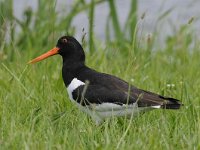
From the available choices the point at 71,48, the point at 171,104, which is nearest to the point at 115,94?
the point at 171,104

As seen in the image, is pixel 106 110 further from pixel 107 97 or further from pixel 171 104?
pixel 171 104

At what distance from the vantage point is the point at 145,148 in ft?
12.9

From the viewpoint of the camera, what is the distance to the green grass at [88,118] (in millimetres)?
4133

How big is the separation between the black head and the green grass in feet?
0.78

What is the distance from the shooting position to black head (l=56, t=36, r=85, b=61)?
5.62 meters

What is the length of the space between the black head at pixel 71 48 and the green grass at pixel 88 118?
0.78ft

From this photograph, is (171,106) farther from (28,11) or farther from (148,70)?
(28,11)

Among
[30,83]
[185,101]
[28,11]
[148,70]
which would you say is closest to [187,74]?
[148,70]

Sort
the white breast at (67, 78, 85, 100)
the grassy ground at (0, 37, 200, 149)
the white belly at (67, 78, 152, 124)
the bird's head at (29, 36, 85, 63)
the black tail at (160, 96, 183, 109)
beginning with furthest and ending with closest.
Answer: the bird's head at (29, 36, 85, 63) < the white breast at (67, 78, 85, 100) < the white belly at (67, 78, 152, 124) < the black tail at (160, 96, 183, 109) < the grassy ground at (0, 37, 200, 149)

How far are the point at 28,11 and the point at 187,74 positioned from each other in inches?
85.7

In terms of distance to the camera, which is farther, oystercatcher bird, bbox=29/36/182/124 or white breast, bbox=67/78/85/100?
white breast, bbox=67/78/85/100

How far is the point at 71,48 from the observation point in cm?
564

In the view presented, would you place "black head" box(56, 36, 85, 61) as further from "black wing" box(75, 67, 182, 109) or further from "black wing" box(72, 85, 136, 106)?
"black wing" box(72, 85, 136, 106)

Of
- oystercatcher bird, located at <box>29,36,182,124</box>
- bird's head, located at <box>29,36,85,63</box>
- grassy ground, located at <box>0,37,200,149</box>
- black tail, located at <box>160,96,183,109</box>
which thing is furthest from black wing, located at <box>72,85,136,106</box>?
bird's head, located at <box>29,36,85,63</box>
